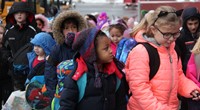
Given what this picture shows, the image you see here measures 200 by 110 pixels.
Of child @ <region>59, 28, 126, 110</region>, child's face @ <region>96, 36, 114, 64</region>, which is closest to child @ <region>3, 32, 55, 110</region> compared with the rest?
child @ <region>59, 28, 126, 110</region>

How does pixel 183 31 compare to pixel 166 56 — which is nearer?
pixel 166 56

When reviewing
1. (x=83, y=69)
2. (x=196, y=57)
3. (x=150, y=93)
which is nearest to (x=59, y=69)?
(x=83, y=69)

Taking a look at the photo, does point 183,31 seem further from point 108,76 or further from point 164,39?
point 108,76

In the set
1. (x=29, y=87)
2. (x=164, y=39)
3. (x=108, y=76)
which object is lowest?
(x=29, y=87)

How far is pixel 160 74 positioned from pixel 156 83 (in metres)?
0.09

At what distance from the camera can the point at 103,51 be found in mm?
3340

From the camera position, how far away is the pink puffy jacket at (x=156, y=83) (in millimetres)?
3430

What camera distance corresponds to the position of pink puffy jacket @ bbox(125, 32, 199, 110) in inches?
135

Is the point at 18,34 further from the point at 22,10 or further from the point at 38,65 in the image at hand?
the point at 38,65

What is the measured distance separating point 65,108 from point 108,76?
17.7 inches

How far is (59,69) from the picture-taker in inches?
143

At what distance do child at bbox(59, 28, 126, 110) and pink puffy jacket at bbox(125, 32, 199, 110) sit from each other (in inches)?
8.7

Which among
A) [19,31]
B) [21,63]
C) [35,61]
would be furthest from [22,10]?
[35,61]

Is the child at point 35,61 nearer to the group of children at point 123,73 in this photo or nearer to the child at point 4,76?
the group of children at point 123,73
